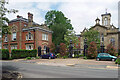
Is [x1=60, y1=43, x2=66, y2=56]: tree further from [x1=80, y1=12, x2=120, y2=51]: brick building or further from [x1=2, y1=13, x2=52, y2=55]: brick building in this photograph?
[x1=80, y1=12, x2=120, y2=51]: brick building

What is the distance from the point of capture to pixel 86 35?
122ft

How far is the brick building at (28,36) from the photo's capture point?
33.7m

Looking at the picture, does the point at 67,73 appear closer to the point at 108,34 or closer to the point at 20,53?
the point at 20,53

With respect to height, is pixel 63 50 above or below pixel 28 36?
below

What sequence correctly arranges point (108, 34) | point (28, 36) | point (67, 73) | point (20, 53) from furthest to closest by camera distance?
point (108, 34), point (28, 36), point (20, 53), point (67, 73)

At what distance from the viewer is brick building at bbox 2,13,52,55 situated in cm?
3369

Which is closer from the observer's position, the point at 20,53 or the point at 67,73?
the point at 67,73

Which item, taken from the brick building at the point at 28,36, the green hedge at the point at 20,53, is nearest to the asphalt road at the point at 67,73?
the green hedge at the point at 20,53

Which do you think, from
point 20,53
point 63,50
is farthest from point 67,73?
point 20,53

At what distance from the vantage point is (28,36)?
114 feet

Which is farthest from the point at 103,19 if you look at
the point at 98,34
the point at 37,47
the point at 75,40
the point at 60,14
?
the point at 37,47

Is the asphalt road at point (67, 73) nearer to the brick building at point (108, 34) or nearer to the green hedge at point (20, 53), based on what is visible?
the green hedge at point (20, 53)

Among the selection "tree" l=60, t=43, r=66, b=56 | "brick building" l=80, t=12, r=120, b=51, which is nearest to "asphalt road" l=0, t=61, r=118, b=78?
"tree" l=60, t=43, r=66, b=56

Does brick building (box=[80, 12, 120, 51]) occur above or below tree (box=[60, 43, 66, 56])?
above
